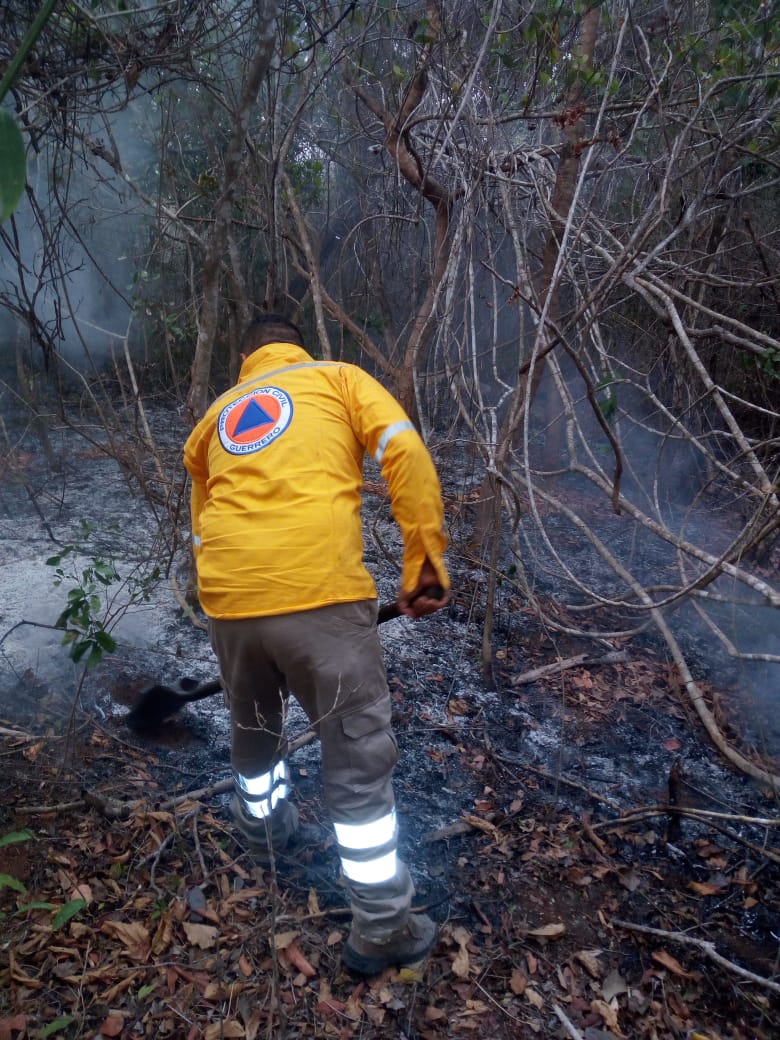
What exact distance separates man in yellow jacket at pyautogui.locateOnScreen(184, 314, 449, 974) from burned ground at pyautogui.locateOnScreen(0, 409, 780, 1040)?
27cm

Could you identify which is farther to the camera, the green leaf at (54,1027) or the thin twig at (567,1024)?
the thin twig at (567,1024)

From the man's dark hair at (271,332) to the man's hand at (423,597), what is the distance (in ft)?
3.35

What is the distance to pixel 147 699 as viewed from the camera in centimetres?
321

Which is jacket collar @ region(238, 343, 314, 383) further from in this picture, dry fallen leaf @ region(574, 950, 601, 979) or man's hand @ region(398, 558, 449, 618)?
dry fallen leaf @ region(574, 950, 601, 979)

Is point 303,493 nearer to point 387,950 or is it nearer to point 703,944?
point 387,950

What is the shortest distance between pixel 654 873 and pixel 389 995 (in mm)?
1102

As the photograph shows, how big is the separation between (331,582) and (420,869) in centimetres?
126

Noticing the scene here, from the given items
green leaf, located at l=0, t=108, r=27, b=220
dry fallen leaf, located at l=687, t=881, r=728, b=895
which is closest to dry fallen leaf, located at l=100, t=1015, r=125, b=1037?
dry fallen leaf, located at l=687, t=881, r=728, b=895

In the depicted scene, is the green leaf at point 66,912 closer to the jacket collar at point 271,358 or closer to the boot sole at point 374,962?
the boot sole at point 374,962

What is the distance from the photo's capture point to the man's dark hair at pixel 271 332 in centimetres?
273

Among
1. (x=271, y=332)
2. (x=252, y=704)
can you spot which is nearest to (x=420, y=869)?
(x=252, y=704)

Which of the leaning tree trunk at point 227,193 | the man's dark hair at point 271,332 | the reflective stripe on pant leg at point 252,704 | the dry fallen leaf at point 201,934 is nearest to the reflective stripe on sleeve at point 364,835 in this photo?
the reflective stripe on pant leg at point 252,704

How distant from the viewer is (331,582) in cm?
221

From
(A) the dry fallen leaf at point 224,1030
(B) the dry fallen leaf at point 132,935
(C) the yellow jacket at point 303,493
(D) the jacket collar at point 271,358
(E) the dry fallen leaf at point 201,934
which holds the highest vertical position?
(D) the jacket collar at point 271,358
